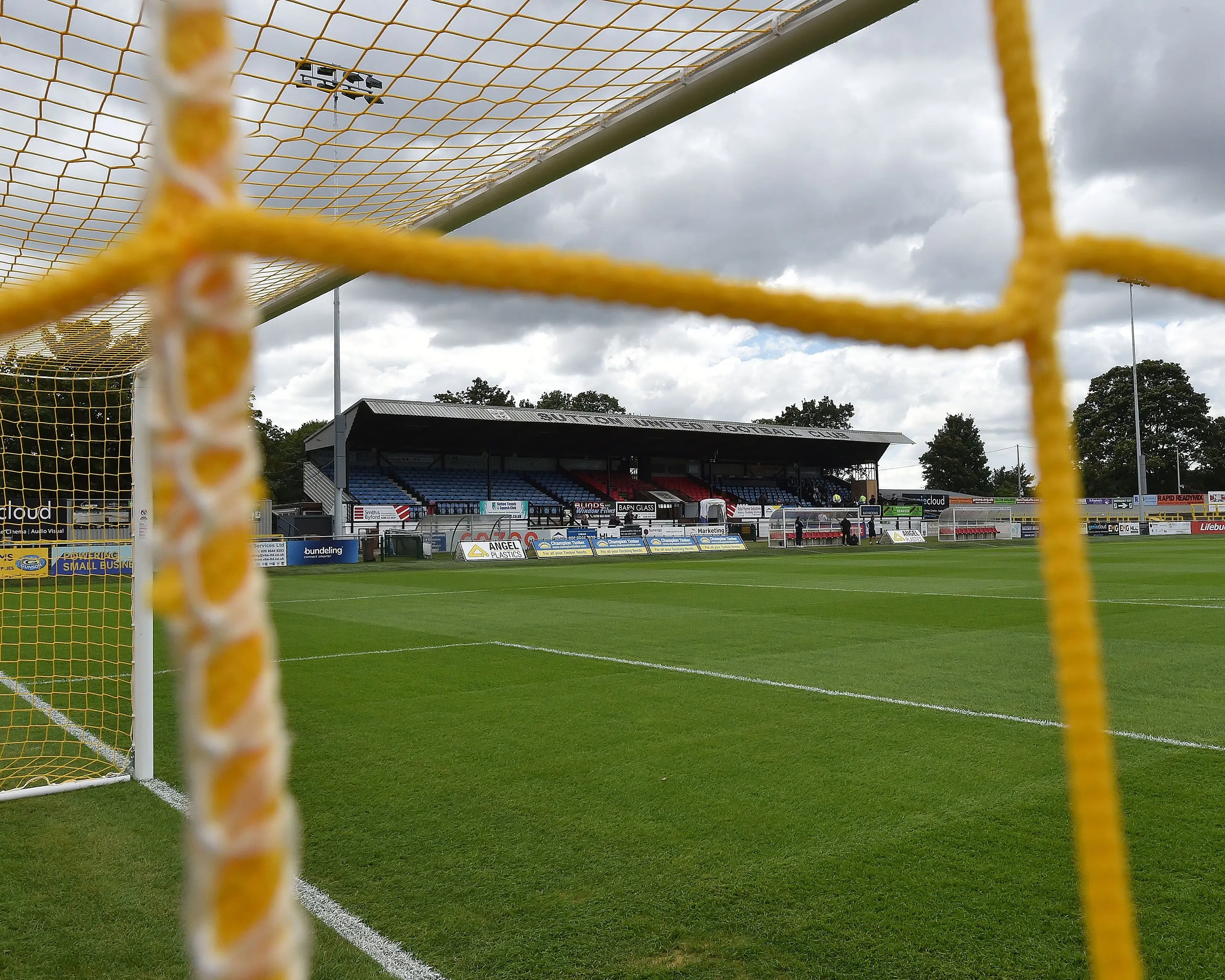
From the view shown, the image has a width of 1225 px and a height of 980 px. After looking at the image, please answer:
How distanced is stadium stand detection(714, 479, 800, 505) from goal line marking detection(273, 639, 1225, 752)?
38.5m

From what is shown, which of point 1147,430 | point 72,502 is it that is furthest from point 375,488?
point 1147,430

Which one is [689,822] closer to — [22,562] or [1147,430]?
[22,562]

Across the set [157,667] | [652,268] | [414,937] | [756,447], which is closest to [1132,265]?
[652,268]

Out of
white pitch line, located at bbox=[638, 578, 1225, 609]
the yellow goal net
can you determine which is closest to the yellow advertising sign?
white pitch line, located at bbox=[638, 578, 1225, 609]

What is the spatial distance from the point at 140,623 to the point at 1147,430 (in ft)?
223

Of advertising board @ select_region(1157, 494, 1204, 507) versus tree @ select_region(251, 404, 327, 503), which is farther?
tree @ select_region(251, 404, 327, 503)

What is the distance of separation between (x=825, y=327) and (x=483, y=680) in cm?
603

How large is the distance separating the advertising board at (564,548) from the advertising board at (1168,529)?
78.8 ft

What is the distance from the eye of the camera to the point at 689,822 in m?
3.61

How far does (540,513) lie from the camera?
127 feet

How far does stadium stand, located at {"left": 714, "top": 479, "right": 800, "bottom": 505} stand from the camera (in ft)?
154

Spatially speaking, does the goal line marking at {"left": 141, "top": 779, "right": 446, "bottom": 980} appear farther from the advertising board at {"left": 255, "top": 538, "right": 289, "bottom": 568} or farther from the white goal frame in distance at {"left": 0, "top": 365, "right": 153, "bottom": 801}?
the advertising board at {"left": 255, "top": 538, "right": 289, "bottom": 568}

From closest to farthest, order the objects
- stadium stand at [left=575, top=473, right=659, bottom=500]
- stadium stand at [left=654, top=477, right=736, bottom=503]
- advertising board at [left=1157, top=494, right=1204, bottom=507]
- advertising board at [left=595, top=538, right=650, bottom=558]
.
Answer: advertising board at [left=595, top=538, right=650, bottom=558] < advertising board at [left=1157, top=494, right=1204, bottom=507] < stadium stand at [left=575, top=473, right=659, bottom=500] < stadium stand at [left=654, top=477, right=736, bottom=503]

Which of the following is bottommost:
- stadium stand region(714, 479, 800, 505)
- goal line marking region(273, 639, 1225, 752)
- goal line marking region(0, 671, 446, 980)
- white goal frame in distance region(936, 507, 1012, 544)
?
goal line marking region(0, 671, 446, 980)
